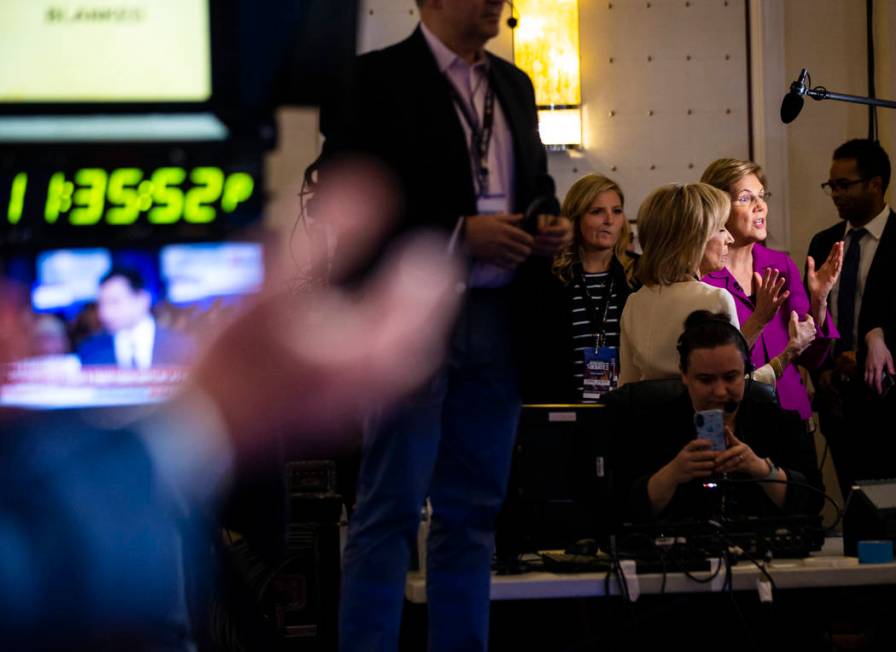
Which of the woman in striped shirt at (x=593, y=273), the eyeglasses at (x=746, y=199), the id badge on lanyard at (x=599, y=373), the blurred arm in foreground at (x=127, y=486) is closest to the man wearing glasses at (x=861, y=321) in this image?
the eyeglasses at (x=746, y=199)

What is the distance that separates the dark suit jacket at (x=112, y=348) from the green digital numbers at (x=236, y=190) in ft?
0.42

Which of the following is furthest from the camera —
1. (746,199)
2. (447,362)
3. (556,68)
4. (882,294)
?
(556,68)

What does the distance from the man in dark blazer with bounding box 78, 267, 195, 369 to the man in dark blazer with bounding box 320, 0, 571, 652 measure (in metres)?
0.75

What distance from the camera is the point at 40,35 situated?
49.0 inches

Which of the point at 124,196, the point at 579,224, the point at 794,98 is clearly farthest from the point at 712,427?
the point at 124,196

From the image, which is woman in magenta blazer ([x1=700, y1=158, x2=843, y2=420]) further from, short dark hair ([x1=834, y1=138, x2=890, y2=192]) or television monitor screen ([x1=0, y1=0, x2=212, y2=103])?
television monitor screen ([x1=0, y1=0, x2=212, y2=103])

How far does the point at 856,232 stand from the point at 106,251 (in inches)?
139

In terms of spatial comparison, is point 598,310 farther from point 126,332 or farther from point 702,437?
point 126,332

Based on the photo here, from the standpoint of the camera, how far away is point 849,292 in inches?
166

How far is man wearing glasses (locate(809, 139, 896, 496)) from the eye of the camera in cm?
395

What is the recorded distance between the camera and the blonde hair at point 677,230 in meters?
3.13

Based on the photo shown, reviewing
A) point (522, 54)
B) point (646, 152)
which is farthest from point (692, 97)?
point (522, 54)

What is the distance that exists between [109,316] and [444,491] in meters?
0.93

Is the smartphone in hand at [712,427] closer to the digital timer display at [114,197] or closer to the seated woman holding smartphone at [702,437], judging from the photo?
the seated woman holding smartphone at [702,437]
